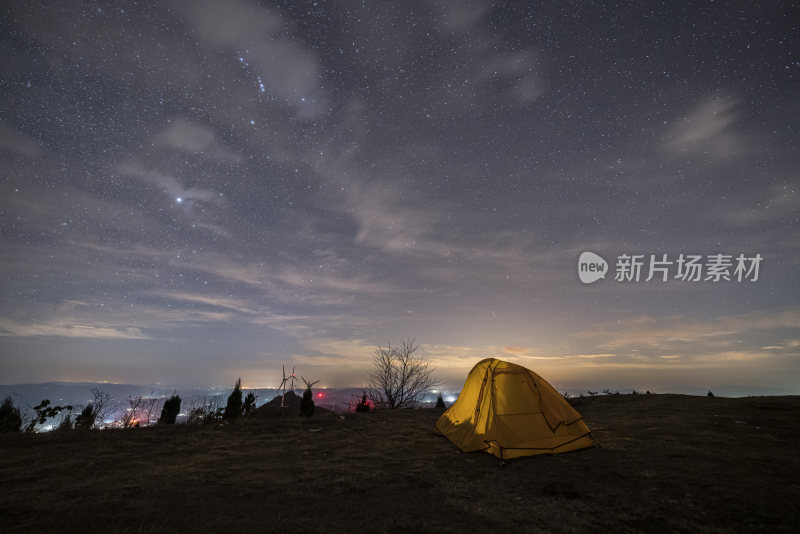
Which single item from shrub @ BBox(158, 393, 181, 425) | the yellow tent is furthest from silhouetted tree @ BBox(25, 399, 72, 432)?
the yellow tent

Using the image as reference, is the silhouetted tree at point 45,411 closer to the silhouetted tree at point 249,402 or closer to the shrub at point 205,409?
the shrub at point 205,409

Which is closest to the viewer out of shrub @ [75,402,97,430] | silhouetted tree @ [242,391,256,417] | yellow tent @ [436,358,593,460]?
yellow tent @ [436,358,593,460]

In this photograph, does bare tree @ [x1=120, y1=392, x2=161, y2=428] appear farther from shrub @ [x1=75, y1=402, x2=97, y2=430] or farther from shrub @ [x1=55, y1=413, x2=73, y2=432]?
shrub @ [x1=55, y1=413, x2=73, y2=432]

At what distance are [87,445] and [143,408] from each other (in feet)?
31.0

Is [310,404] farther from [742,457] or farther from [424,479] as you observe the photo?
[742,457]

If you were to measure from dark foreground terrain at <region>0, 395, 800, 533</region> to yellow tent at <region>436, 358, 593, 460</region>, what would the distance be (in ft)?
1.13

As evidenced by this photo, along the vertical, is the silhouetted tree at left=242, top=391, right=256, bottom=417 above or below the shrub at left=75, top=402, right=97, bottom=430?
below

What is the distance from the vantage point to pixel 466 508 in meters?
4.69

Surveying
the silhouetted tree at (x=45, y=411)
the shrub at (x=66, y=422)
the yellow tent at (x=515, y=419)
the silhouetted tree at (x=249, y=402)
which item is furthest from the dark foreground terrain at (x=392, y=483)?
the silhouetted tree at (x=249, y=402)

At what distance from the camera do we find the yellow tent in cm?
752

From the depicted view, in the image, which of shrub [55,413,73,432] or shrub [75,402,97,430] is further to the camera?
shrub [75,402,97,430]

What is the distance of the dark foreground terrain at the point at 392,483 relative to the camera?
4195 millimetres

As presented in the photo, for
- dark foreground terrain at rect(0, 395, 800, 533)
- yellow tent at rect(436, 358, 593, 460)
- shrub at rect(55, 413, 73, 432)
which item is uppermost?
yellow tent at rect(436, 358, 593, 460)

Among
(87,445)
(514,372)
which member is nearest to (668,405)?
(514,372)
